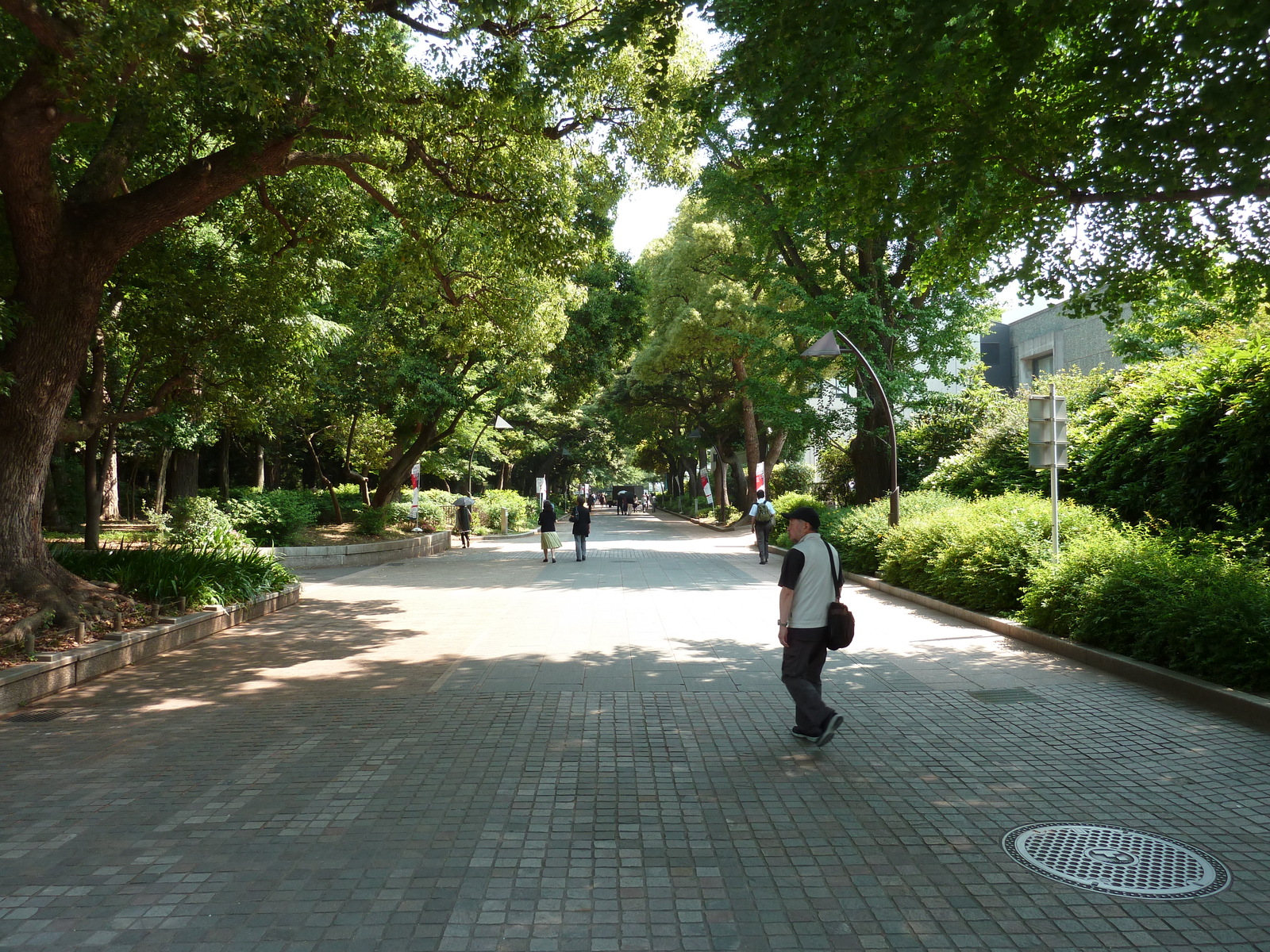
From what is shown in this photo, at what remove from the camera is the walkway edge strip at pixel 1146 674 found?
20.7 feet

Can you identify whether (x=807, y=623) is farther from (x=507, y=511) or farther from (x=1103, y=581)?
→ (x=507, y=511)

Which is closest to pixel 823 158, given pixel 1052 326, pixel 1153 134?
pixel 1153 134

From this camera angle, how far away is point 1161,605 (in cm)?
783

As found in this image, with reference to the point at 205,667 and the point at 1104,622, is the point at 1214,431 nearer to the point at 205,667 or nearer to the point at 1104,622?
the point at 1104,622

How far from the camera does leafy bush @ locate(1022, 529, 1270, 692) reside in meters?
6.88

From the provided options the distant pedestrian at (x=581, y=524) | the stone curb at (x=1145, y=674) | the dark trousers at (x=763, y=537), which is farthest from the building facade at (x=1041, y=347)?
the stone curb at (x=1145, y=674)

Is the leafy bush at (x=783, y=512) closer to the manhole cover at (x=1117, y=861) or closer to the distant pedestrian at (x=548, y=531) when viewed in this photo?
the distant pedestrian at (x=548, y=531)

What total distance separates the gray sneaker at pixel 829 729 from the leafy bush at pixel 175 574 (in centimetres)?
842

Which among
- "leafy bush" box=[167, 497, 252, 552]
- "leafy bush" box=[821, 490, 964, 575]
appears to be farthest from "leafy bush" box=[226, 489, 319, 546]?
"leafy bush" box=[821, 490, 964, 575]

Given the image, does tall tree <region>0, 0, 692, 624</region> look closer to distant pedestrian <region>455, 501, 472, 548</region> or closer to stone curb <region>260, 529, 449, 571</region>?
Answer: stone curb <region>260, 529, 449, 571</region>

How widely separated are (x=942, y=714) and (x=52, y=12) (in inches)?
360

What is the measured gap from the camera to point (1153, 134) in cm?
717

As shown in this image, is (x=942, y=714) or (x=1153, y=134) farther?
(x=1153, y=134)

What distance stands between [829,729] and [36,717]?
588 cm
